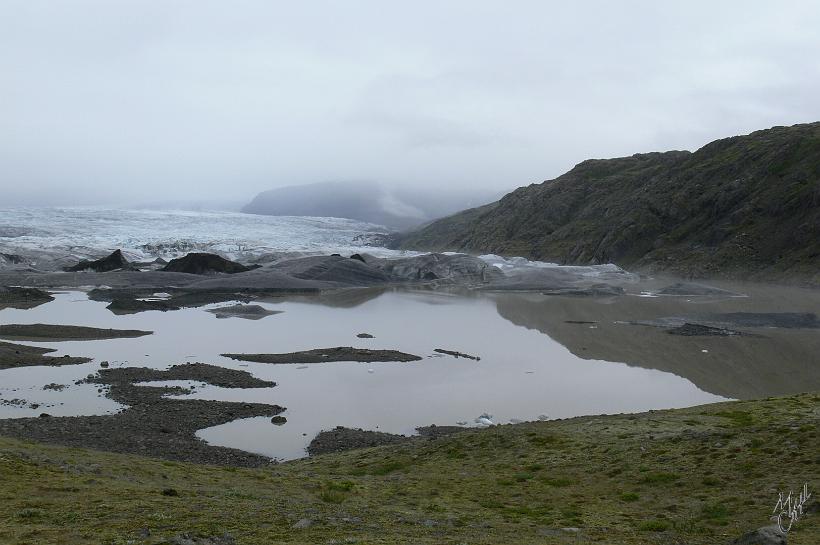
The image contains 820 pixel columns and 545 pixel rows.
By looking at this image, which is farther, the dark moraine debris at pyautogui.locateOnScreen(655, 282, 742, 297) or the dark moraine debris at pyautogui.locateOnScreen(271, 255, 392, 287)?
the dark moraine debris at pyautogui.locateOnScreen(271, 255, 392, 287)

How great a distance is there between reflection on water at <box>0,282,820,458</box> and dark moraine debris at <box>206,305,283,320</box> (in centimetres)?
92

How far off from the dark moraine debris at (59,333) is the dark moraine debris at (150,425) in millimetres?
10508

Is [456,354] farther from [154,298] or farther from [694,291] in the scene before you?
[694,291]

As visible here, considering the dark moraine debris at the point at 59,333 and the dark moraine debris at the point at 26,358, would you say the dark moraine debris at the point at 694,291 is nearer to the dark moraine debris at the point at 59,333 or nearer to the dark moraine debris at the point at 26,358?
the dark moraine debris at the point at 59,333

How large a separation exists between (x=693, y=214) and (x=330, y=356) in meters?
74.8

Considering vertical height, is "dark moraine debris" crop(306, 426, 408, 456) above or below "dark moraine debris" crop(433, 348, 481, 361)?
below

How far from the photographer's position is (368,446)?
17.1 m

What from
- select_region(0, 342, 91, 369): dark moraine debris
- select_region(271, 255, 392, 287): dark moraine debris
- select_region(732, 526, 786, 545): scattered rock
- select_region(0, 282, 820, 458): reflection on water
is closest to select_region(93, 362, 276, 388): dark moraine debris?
select_region(0, 282, 820, 458): reflection on water

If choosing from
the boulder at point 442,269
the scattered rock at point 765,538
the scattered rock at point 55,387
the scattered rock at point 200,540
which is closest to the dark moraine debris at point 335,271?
the boulder at point 442,269

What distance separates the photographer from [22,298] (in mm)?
49125

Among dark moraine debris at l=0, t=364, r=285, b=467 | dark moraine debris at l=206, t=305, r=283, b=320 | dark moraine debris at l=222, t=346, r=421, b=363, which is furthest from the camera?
dark moraine debris at l=206, t=305, r=283, b=320

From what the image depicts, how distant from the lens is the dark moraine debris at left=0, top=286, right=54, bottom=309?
46.5 m

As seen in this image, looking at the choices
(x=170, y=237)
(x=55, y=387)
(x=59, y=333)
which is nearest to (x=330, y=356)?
(x=55, y=387)

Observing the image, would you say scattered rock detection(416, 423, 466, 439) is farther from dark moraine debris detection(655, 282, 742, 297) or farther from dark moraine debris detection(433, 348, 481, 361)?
dark moraine debris detection(655, 282, 742, 297)
